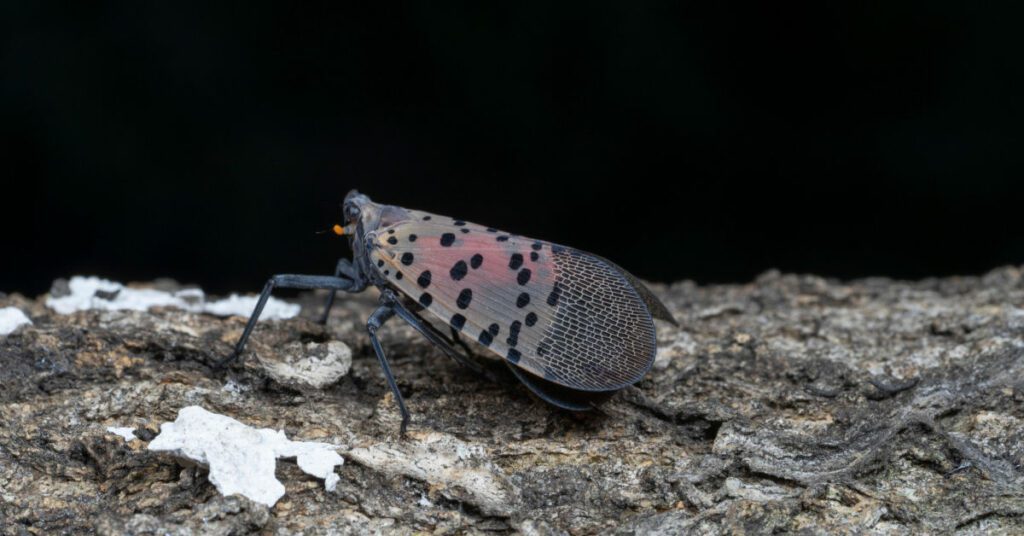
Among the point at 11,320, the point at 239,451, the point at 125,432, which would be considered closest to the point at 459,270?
the point at 239,451

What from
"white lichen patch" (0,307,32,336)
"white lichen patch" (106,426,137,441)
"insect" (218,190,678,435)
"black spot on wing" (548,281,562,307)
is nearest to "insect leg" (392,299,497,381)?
"insect" (218,190,678,435)

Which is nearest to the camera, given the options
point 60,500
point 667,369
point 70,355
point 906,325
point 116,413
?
point 60,500

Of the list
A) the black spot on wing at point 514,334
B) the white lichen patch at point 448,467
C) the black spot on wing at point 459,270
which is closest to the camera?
the white lichen patch at point 448,467

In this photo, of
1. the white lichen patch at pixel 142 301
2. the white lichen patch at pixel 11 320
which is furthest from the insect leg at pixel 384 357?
the white lichen patch at pixel 11 320

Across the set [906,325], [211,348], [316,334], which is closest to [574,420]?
[316,334]

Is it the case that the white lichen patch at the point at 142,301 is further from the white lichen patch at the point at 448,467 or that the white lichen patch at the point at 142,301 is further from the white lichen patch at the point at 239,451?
the white lichen patch at the point at 448,467

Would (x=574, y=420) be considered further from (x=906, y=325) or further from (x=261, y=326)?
(x=906, y=325)

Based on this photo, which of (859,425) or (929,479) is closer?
(929,479)
